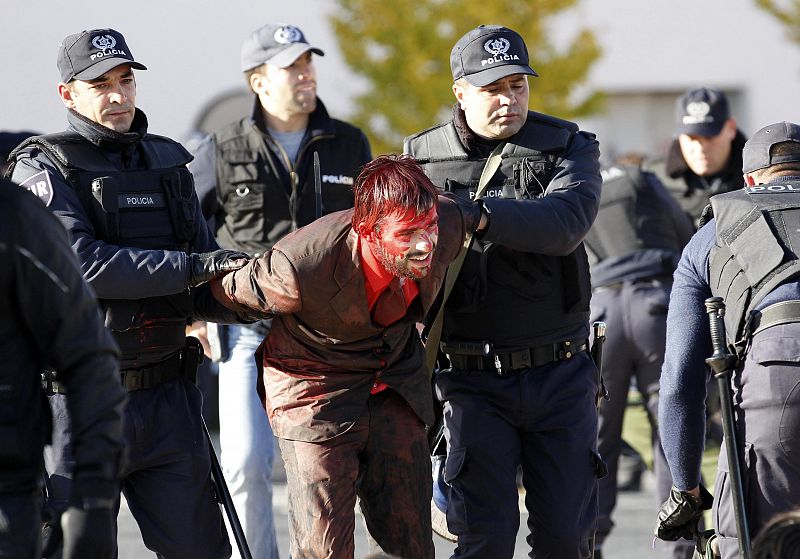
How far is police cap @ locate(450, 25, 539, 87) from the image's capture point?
15.6 ft

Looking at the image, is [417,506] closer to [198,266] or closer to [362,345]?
[362,345]

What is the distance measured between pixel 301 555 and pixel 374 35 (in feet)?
39.3

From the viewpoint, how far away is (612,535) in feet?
24.1

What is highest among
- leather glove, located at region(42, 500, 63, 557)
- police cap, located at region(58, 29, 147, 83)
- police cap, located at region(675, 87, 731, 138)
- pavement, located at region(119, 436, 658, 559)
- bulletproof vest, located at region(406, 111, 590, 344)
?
police cap, located at region(58, 29, 147, 83)

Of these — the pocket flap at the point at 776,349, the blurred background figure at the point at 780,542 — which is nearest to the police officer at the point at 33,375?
the blurred background figure at the point at 780,542

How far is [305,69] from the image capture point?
241 inches

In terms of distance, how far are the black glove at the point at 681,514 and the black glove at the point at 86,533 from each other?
7.21 ft

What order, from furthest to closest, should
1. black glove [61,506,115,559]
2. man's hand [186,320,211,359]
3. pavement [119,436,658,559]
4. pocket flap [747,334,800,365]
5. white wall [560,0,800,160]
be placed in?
white wall [560,0,800,160], pavement [119,436,658,559], man's hand [186,320,211,359], pocket flap [747,334,800,365], black glove [61,506,115,559]

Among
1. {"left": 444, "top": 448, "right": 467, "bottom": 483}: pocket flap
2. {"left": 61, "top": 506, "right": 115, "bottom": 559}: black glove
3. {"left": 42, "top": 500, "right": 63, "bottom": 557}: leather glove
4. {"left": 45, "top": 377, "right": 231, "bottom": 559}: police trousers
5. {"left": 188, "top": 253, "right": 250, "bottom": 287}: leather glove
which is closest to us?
{"left": 61, "top": 506, "right": 115, "bottom": 559}: black glove

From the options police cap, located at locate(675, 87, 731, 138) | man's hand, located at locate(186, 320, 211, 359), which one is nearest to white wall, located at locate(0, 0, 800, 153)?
police cap, located at locate(675, 87, 731, 138)

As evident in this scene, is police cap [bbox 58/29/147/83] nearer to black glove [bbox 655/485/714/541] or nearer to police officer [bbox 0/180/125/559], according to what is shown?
police officer [bbox 0/180/125/559]

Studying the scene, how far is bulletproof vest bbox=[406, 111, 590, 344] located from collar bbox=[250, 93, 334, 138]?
1.37m

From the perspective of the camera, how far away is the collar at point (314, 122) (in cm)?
610

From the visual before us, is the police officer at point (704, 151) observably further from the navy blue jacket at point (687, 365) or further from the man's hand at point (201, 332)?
the man's hand at point (201, 332)
